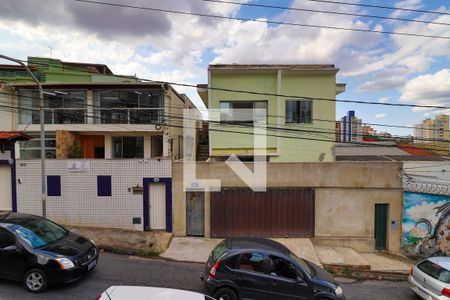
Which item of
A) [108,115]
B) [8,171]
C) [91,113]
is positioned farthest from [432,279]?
[91,113]

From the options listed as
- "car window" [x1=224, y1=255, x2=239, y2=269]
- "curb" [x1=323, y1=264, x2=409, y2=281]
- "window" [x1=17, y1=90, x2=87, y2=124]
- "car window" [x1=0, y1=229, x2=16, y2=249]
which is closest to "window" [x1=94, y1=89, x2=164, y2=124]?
"window" [x1=17, y1=90, x2=87, y2=124]

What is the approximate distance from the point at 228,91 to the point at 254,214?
21.9 ft

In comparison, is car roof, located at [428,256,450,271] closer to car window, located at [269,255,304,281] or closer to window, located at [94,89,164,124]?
car window, located at [269,255,304,281]

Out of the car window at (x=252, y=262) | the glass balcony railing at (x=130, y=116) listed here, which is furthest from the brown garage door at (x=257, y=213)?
the glass balcony railing at (x=130, y=116)

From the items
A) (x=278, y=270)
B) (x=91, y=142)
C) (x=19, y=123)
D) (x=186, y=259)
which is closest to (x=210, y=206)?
(x=186, y=259)

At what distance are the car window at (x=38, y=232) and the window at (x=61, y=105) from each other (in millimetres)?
9680

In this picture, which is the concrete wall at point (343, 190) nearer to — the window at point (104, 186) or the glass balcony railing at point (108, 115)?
the window at point (104, 186)

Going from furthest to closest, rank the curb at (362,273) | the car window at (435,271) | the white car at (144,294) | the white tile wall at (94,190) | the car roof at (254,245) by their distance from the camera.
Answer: the white tile wall at (94,190) < the curb at (362,273) < the car window at (435,271) < the car roof at (254,245) < the white car at (144,294)

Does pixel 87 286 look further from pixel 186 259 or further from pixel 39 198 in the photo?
pixel 39 198

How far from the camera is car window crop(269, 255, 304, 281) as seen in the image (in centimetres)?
578

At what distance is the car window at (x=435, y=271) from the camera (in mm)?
6501

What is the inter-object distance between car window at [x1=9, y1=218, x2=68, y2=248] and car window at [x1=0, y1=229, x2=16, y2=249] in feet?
0.39

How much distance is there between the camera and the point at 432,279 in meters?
6.62

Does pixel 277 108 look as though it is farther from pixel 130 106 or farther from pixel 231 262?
pixel 231 262
